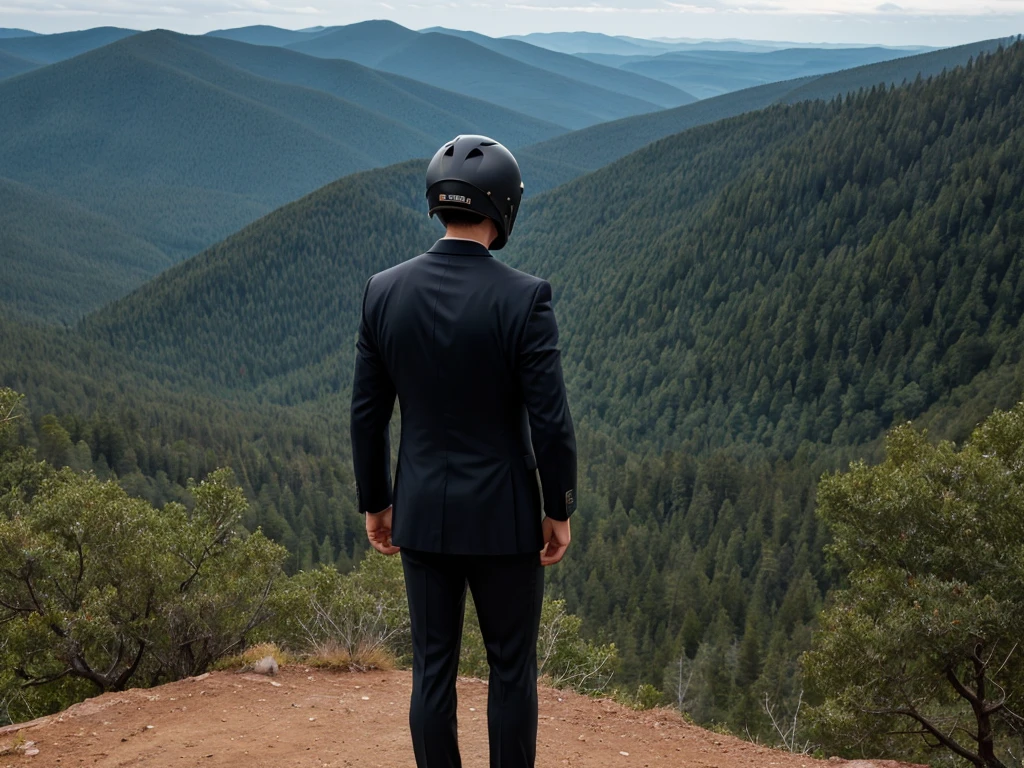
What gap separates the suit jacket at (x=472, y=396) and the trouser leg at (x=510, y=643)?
223 millimetres

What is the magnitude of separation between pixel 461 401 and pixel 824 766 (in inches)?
252

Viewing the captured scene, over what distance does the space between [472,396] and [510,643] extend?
1.63 meters

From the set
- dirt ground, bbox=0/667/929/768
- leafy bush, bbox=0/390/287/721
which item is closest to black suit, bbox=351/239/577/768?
dirt ground, bbox=0/667/929/768

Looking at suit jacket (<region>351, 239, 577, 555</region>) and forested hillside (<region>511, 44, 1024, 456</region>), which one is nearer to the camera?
suit jacket (<region>351, 239, 577, 555</region>)

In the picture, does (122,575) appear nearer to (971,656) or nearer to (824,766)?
(824,766)

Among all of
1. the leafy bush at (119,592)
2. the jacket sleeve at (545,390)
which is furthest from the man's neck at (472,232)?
the leafy bush at (119,592)

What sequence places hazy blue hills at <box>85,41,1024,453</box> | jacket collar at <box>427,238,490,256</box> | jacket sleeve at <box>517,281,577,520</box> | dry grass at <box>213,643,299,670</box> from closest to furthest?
jacket sleeve at <box>517,281,577,520</box>, jacket collar at <box>427,238,490,256</box>, dry grass at <box>213,643,299,670</box>, hazy blue hills at <box>85,41,1024,453</box>

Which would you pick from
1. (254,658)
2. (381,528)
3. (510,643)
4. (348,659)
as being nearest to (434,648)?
(510,643)

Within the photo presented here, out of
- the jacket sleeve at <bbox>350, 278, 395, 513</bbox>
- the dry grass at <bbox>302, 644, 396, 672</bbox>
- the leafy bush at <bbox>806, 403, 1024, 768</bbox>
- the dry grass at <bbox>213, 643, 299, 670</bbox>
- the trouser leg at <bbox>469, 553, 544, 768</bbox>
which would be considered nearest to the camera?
the trouser leg at <bbox>469, 553, 544, 768</bbox>

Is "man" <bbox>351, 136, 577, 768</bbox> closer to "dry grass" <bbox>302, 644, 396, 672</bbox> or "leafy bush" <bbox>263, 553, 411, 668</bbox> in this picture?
"dry grass" <bbox>302, 644, 396, 672</bbox>

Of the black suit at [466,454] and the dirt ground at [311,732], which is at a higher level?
the black suit at [466,454]

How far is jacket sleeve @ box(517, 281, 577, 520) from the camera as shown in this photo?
545cm

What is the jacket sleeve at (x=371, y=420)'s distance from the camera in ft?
19.6

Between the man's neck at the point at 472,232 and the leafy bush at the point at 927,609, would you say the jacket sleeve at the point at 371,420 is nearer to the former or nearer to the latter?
the man's neck at the point at 472,232
